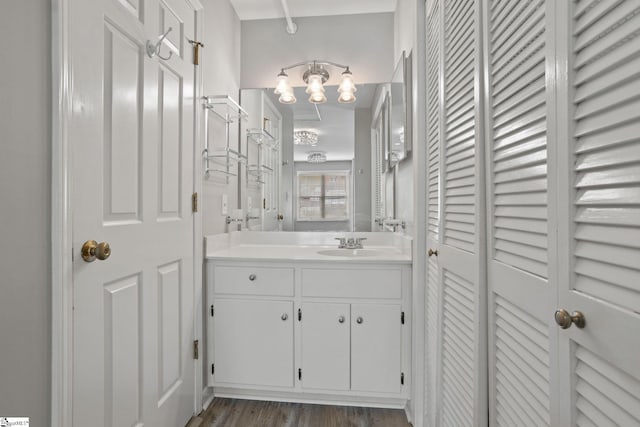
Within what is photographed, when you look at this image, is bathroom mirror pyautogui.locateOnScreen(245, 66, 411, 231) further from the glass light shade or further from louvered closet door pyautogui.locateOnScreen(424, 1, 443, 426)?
louvered closet door pyautogui.locateOnScreen(424, 1, 443, 426)

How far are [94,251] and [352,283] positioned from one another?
119cm

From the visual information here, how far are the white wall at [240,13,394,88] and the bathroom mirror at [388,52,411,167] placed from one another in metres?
0.20

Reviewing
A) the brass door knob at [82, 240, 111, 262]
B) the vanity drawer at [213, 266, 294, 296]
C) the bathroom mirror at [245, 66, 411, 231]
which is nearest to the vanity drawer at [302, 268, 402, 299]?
the vanity drawer at [213, 266, 294, 296]

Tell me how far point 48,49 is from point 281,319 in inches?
58.4

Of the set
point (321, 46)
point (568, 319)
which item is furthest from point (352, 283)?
point (321, 46)

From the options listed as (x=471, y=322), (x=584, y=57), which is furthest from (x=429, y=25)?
(x=471, y=322)

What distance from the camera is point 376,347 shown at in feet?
5.89

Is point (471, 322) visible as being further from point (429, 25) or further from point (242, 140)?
point (242, 140)

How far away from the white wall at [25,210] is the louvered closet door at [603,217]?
3.96 ft

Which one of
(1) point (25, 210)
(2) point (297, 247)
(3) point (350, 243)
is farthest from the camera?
(2) point (297, 247)

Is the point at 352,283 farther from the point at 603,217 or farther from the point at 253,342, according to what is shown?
the point at 603,217

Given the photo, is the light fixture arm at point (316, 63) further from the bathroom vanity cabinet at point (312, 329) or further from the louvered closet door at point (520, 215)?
the louvered closet door at point (520, 215)

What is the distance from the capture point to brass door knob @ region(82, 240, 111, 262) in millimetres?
1032

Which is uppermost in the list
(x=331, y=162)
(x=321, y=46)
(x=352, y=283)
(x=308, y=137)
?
Result: (x=321, y=46)
